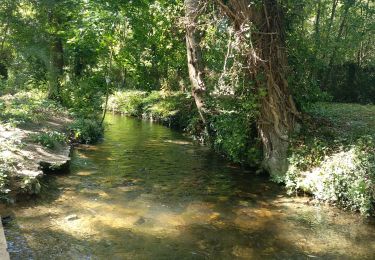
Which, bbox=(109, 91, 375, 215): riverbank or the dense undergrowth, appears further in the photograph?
the dense undergrowth

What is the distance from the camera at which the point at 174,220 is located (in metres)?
7.09

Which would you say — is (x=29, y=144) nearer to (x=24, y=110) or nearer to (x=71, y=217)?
(x=24, y=110)

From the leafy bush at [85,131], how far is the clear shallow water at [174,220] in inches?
120

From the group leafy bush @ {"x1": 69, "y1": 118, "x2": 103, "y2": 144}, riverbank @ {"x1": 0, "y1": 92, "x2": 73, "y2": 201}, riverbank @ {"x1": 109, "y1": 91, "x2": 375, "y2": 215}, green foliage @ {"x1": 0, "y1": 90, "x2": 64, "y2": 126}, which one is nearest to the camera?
riverbank @ {"x1": 0, "y1": 92, "x2": 73, "y2": 201}

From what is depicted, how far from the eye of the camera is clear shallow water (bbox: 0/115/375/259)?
5848mm

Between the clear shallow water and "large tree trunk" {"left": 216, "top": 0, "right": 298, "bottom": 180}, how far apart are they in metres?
1.04

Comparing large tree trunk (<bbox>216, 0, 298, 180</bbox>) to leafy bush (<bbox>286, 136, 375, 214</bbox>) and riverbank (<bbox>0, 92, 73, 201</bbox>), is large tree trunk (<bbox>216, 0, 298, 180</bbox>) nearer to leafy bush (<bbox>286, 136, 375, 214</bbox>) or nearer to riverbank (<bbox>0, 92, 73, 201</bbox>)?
leafy bush (<bbox>286, 136, 375, 214</bbox>)

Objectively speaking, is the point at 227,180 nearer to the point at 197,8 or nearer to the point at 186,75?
the point at 197,8

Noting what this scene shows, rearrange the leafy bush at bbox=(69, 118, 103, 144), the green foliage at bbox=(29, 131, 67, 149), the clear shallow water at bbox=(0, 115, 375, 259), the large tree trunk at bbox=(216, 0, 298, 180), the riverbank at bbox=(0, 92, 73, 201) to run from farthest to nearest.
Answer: the leafy bush at bbox=(69, 118, 103, 144), the green foliage at bbox=(29, 131, 67, 149), the large tree trunk at bbox=(216, 0, 298, 180), the riverbank at bbox=(0, 92, 73, 201), the clear shallow water at bbox=(0, 115, 375, 259)

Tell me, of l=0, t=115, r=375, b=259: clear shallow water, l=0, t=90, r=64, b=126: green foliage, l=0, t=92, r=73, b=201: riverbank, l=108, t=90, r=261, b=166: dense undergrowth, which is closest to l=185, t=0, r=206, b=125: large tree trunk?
l=108, t=90, r=261, b=166: dense undergrowth

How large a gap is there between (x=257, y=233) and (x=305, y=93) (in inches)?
213

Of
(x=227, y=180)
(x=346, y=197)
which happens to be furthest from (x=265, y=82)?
(x=346, y=197)

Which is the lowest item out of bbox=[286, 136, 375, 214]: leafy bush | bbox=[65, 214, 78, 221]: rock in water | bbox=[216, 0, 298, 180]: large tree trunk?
bbox=[65, 214, 78, 221]: rock in water

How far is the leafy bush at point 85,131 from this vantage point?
13.8 meters
